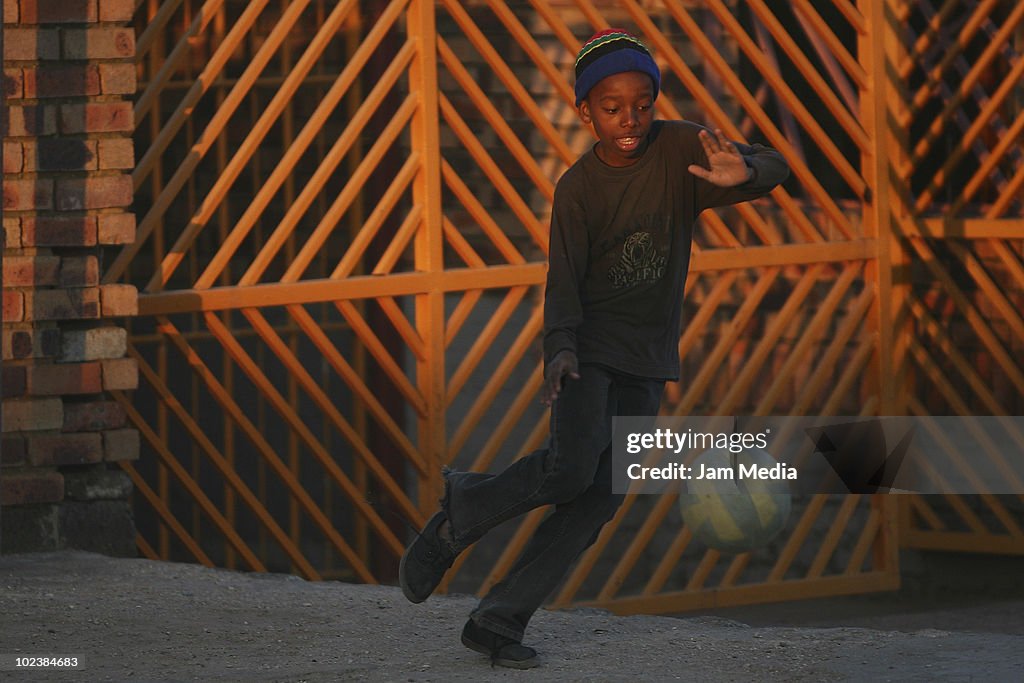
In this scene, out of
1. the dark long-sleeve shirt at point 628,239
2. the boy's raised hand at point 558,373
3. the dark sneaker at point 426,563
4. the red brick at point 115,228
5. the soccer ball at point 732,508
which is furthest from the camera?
the soccer ball at point 732,508

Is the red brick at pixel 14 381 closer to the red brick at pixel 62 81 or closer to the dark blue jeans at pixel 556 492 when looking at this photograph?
the red brick at pixel 62 81

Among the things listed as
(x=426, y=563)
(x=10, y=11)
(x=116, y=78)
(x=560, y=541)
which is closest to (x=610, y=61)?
(x=560, y=541)

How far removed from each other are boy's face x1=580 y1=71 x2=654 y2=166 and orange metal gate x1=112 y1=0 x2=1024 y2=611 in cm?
219

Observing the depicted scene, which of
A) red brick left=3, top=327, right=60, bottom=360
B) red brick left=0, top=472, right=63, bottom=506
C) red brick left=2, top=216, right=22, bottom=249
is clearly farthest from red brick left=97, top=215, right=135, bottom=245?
red brick left=0, top=472, right=63, bottom=506

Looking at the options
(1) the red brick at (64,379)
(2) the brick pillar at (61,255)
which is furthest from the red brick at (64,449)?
(1) the red brick at (64,379)

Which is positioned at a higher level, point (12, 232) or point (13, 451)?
point (12, 232)

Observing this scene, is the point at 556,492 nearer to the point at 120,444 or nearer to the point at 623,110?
the point at 623,110

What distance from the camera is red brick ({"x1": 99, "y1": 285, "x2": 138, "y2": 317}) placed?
19.4 feet

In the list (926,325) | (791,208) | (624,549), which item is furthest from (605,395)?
(624,549)

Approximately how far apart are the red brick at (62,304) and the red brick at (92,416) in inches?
11.5

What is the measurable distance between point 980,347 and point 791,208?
1.69 meters

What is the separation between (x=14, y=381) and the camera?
19.1ft

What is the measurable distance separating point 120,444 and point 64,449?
0.63ft

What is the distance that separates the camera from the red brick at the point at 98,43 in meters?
5.86
